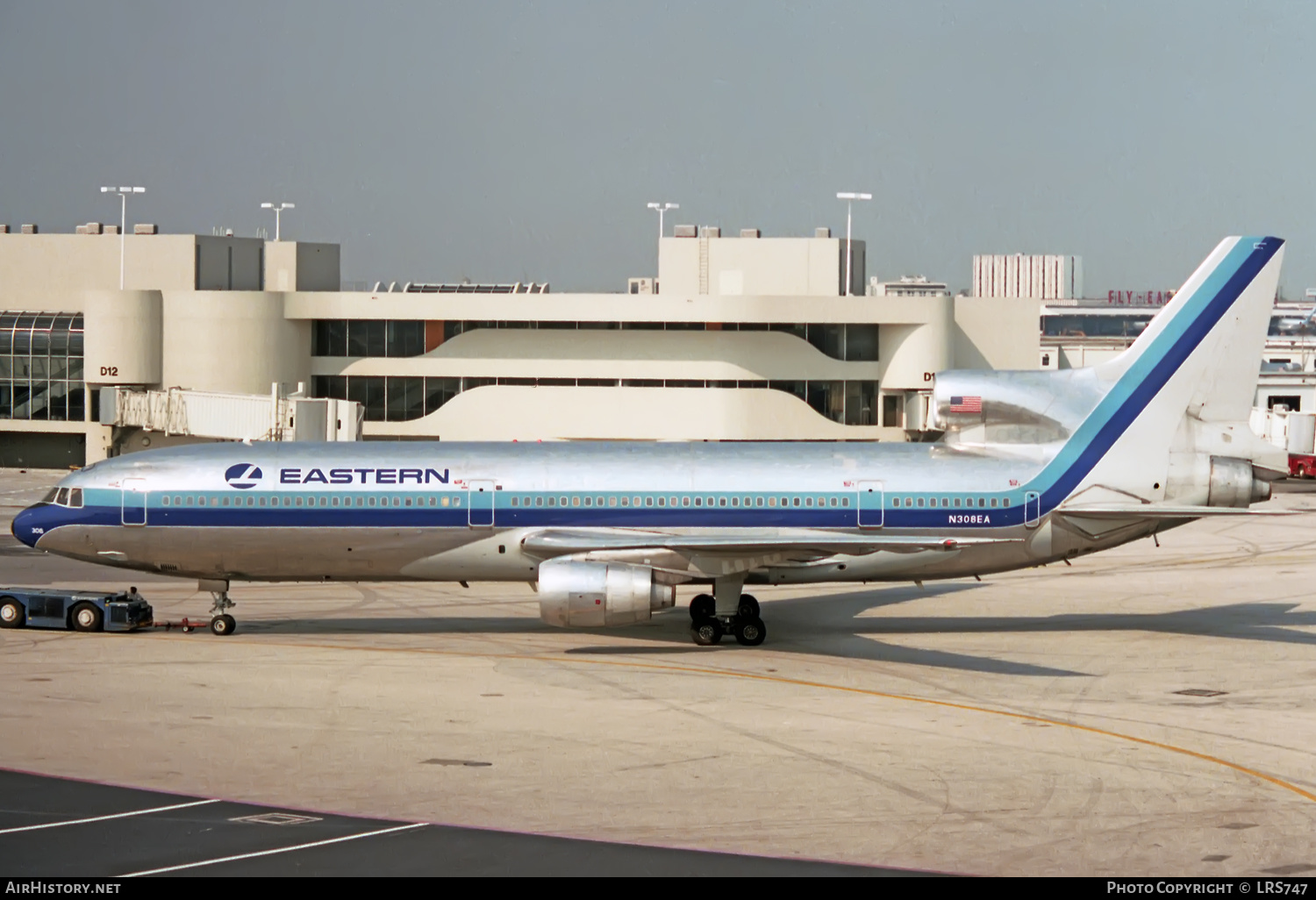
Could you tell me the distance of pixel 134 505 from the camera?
136ft

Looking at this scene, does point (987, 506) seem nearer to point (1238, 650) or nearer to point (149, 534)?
point (1238, 650)

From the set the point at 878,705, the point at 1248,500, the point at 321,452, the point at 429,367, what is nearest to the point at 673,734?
the point at 878,705

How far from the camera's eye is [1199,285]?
42219mm

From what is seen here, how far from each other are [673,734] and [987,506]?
1459 centimetres

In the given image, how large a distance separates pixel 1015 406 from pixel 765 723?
48.9 feet

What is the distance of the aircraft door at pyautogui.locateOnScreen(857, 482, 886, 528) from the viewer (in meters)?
40.6

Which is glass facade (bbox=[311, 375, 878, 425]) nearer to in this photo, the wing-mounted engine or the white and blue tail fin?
the wing-mounted engine

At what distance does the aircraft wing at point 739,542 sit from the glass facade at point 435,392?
5215 centimetres

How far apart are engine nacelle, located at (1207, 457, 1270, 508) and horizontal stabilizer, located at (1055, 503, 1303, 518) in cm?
35

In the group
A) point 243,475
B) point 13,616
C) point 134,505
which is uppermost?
point 243,475

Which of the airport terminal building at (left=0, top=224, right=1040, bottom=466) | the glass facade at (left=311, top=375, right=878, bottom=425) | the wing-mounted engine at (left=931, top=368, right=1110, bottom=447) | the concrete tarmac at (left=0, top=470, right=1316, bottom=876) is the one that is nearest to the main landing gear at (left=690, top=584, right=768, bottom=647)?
the concrete tarmac at (left=0, top=470, right=1316, bottom=876)

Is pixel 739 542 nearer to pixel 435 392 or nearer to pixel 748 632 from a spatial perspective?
pixel 748 632

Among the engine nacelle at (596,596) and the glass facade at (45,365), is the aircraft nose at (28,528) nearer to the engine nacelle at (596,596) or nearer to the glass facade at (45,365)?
the engine nacelle at (596,596)

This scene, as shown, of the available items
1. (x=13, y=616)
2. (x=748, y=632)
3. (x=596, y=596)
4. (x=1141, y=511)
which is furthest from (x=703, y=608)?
(x=13, y=616)
